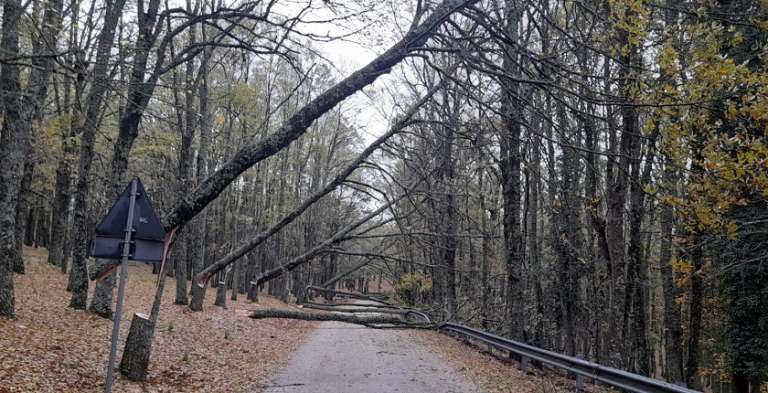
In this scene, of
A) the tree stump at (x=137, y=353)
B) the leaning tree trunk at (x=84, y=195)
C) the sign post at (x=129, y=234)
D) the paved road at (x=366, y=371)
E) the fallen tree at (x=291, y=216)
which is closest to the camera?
the sign post at (x=129, y=234)

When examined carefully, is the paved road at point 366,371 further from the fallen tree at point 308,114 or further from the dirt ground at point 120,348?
the fallen tree at point 308,114

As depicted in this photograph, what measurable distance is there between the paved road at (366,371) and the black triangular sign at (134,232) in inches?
129

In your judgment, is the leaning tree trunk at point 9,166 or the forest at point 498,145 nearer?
the forest at point 498,145

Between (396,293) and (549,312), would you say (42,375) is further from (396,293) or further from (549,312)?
(396,293)

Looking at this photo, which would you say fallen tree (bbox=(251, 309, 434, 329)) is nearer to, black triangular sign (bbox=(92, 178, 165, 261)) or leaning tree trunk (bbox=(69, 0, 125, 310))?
leaning tree trunk (bbox=(69, 0, 125, 310))

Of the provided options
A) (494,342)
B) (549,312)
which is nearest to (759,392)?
(549,312)

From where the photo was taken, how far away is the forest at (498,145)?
6.09 meters

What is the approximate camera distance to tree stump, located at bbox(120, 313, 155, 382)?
7.09 m

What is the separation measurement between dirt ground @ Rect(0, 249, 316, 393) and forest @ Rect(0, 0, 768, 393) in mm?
678

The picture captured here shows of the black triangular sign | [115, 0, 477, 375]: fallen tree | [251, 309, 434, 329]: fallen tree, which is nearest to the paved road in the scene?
[251, 309, 434, 329]: fallen tree

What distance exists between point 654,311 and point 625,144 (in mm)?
25828

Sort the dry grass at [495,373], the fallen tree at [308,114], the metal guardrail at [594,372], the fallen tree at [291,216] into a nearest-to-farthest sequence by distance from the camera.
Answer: the metal guardrail at [594,372] → the fallen tree at [308,114] → the dry grass at [495,373] → the fallen tree at [291,216]

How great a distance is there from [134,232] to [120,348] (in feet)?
14.4

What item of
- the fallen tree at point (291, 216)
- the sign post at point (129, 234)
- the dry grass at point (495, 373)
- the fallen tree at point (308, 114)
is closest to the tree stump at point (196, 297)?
the fallen tree at point (291, 216)
